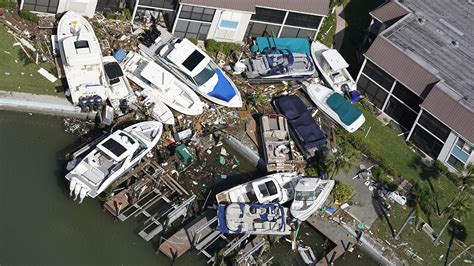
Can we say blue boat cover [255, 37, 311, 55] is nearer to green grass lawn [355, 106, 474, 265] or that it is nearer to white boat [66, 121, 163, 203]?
green grass lawn [355, 106, 474, 265]

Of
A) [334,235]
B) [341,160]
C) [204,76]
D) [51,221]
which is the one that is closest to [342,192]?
[341,160]

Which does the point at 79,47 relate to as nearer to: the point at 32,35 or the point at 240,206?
the point at 32,35

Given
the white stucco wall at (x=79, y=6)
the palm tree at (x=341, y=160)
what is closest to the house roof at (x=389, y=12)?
the palm tree at (x=341, y=160)

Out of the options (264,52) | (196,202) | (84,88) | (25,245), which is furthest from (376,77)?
(25,245)

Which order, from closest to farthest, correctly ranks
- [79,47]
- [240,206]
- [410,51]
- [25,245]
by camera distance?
[25,245] < [240,206] < [79,47] < [410,51]

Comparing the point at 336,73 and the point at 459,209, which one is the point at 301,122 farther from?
the point at 459,209
